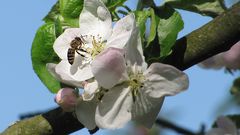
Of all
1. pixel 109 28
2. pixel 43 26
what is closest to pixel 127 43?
pixel 109 28

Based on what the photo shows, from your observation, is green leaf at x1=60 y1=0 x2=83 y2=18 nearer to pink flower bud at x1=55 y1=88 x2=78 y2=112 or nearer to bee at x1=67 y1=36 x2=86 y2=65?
bee at x1=67 y1=36 x2=86 y2=65

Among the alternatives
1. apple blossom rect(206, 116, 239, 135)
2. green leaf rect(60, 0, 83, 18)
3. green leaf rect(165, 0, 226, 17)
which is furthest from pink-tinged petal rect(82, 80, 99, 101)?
apple blossom rect(206, 116, 239, 135)

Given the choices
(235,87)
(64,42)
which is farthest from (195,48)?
(235,87)

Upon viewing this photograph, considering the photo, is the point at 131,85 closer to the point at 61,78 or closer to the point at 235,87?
the point at 61,78

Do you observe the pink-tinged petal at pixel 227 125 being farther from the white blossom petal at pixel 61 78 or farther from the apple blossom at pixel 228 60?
the white blossom petal at pixel 61 78

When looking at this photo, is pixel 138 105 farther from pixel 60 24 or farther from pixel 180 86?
pixel 60 24

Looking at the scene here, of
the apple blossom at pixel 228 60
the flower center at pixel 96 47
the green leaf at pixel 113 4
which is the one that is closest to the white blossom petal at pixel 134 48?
the flower center at pixel 96 47

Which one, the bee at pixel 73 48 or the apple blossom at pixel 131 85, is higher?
the bee at pixel 73 48
